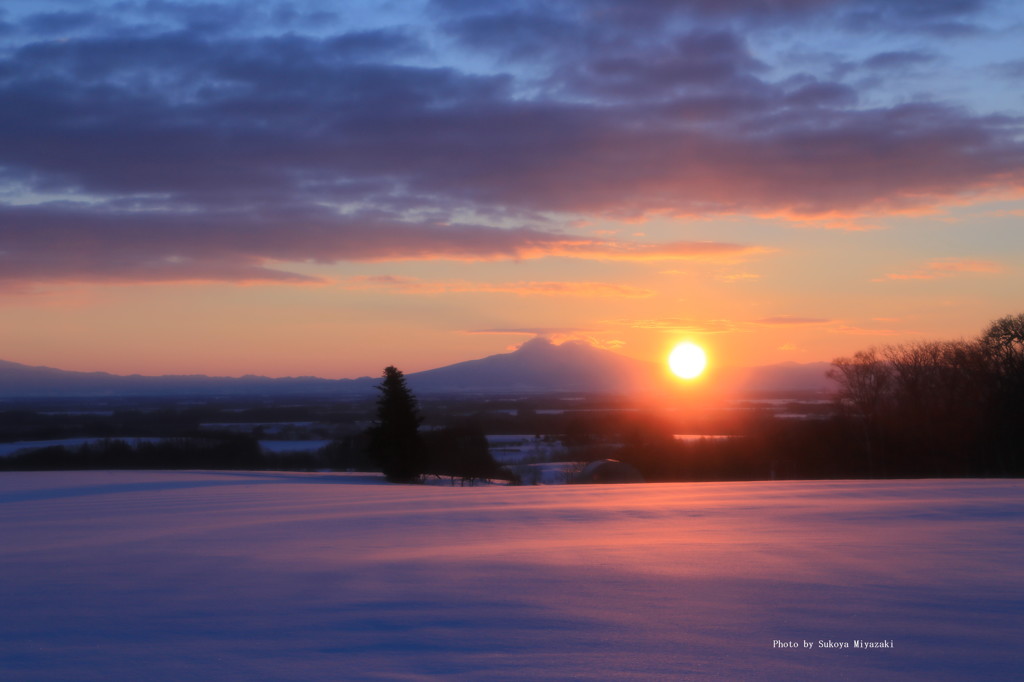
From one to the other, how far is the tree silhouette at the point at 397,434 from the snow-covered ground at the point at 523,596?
1986 centimetres

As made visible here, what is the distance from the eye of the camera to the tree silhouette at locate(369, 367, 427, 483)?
2806 centimetres

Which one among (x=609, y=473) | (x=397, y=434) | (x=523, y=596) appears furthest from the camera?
(x=609, y=473)

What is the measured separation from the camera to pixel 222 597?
15.4ft

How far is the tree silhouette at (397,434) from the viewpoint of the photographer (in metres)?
28.1

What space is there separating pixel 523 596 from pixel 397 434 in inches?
978

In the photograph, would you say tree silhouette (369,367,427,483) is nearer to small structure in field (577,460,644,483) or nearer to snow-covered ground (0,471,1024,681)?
small structure in field (577,460,644,483)

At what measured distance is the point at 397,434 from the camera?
29.0 meters

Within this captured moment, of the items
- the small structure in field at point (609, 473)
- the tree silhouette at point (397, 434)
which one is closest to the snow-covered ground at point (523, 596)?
the tree silhouette at point (397, 434)

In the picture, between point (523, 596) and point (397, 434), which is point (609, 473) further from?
point (523, 596)

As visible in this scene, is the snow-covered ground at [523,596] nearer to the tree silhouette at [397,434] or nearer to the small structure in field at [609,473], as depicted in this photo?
the tree silhouette at [397,434]

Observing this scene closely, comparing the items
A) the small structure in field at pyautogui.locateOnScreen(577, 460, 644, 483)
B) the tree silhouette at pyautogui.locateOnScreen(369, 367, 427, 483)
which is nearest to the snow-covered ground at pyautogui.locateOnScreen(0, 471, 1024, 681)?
the tree silhouette at pyautogui.locateOnScreen(369, 367, 427, 483)

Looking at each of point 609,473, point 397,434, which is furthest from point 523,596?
point 609,473

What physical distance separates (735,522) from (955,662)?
397 centimetres

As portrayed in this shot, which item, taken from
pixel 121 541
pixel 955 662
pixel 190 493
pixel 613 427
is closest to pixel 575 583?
pixel 955 662
